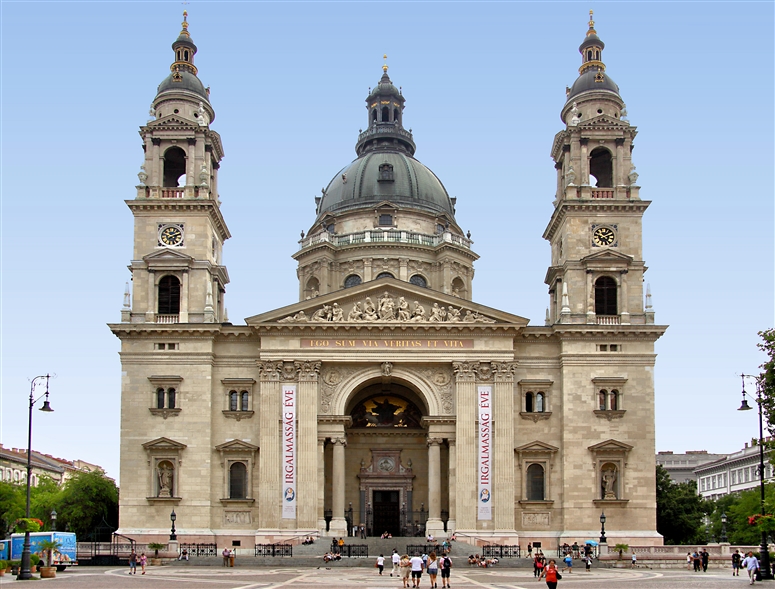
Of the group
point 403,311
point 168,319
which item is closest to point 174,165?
point 168,319

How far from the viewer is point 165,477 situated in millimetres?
59969

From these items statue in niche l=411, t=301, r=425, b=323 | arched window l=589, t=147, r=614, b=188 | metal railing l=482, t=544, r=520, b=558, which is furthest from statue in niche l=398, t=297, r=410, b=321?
arched window l=589, t=147, r=614, b=188

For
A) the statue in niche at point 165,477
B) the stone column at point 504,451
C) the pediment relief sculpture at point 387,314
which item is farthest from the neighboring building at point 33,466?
the stone column at point 504,451

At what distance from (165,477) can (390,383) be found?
15.3m

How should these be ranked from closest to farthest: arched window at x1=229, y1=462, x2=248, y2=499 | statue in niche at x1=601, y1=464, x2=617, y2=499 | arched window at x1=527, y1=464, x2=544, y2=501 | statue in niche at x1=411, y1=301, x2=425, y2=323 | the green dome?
statue in niche at x1=601, y1=464, x2=617, y2=499
arched window at x1=229, y1=462, x2=248, y2=499
arched window at x1=527, y1=464, x2=544, y2=501
statue in niche at x1=411, y1=301, x2=425, y2=323
the green dome

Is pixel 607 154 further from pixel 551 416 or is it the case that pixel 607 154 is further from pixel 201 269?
pixel 201 269

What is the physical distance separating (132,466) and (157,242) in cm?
1396

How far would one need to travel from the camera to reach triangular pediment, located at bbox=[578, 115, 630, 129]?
214 ft

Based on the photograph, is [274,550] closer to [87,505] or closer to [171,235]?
[171,235]

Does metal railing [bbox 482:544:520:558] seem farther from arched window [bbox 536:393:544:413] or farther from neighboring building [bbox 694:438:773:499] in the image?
neighboring building [bbox 694:438:773:499]

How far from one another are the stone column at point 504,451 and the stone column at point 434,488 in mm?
3383

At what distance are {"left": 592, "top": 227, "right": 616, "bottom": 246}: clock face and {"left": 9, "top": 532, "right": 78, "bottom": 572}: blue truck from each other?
1408 inches

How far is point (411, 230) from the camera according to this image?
78.5 metres

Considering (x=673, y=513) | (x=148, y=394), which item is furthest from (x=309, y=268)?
(x=673, y=513)
